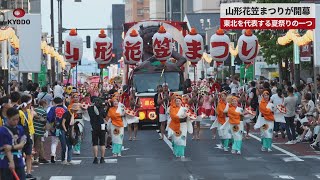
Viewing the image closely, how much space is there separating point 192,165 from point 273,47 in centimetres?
3000

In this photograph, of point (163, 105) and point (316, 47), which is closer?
point (316, 47)

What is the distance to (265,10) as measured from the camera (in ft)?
116

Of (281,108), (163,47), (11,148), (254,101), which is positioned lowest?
(254,101)

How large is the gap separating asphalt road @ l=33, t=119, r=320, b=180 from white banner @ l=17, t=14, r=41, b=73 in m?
3.54

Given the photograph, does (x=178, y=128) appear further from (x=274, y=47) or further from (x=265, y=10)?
(x=274, y=47)

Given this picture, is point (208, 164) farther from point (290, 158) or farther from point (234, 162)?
point (290, 158)

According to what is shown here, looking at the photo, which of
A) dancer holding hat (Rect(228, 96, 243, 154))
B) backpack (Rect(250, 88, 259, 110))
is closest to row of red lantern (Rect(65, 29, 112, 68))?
backpack (Rect(250, 88, 259, 110))

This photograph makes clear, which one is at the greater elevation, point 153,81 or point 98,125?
point 153,81

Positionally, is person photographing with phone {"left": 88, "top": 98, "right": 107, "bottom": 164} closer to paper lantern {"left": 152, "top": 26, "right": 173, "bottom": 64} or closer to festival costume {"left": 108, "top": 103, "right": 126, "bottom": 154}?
festival costume {"left": 108, "top": 103, "right": 126, "bottom": 154}

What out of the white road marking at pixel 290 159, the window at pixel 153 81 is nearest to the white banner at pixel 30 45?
the window at pixel 153 81

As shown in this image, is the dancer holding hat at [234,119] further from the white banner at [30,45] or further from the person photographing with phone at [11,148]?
the person photographing with phone at [11,148]

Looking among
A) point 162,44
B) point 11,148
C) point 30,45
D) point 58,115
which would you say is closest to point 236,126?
point 58,115

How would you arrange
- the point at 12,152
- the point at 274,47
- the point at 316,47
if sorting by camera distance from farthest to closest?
the point at 274,47 → the point at 316,47 → the point at 12,152

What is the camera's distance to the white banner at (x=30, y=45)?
3055cm
